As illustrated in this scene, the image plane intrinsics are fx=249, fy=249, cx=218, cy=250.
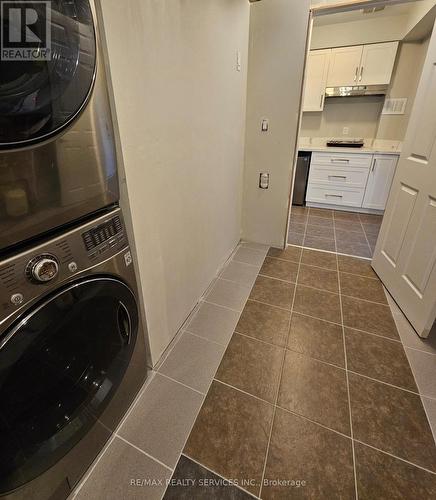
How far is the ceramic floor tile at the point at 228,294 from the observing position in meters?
1.81

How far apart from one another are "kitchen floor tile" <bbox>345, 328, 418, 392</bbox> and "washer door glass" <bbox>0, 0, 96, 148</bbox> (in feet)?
5.39

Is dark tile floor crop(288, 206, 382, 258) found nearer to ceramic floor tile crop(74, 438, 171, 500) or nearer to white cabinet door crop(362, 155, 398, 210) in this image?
white cabinet door crop(362, 155, 398, 210)

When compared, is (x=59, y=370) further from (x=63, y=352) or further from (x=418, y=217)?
(x=418, y=217)

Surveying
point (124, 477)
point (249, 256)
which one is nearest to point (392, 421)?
point (124, 477)

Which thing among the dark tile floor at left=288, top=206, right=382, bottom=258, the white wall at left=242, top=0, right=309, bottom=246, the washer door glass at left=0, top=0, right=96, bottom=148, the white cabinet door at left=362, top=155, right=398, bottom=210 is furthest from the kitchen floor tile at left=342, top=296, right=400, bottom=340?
the white cabinet door at left=362, top=155, right=398, bottom=210

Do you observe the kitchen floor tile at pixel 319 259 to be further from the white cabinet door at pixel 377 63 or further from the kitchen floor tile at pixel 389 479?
the white cabinet door at pixel 377 63

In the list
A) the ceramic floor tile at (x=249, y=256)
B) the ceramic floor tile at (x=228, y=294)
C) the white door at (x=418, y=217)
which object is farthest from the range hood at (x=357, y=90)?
the ceramic floor tile at (x=228, y=294)

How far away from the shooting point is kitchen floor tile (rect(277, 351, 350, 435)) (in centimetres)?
112

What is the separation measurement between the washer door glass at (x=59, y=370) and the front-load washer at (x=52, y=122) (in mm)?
213

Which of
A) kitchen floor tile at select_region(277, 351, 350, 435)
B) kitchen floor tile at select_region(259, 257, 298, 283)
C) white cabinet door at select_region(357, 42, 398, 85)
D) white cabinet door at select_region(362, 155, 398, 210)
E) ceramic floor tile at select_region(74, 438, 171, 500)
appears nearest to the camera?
ceramic floor tile at select_region(74, 438, 171, 500)

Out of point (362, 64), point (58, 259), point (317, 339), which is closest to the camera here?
point (58, 259)

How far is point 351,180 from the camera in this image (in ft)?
11.5

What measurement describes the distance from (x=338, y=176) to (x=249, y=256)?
2.12 meters

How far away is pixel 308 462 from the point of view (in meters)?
0.97
